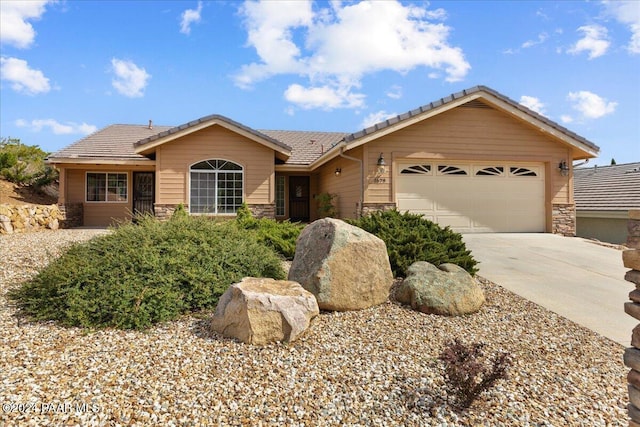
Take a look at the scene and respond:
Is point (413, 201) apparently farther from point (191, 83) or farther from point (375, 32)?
point (191, 83)

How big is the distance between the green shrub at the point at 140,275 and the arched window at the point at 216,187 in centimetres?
662

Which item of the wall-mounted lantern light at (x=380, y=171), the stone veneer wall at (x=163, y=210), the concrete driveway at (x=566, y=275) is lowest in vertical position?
the concrete driveway at (x=566, y=275)

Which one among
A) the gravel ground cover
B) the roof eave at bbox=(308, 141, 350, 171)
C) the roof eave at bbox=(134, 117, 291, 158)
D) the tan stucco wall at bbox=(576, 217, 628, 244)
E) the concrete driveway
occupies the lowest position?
the gravel ground cover

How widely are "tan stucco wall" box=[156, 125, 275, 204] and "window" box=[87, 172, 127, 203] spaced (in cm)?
397

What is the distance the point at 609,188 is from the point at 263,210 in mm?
16959

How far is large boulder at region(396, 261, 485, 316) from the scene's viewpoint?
4.50 meters

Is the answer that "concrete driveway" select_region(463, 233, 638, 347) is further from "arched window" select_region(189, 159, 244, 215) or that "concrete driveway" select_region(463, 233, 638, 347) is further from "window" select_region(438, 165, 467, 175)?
"arched window" select_region(189, 159, 244, 215)

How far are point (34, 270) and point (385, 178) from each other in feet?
27.4

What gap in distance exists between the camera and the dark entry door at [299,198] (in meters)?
15.9

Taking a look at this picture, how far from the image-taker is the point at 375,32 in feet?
28.6

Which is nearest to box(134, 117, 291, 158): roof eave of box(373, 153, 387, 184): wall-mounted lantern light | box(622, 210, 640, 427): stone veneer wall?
box(373, 153, 387, 184): wall-mounted lantern light

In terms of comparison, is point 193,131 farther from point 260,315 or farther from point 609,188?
point 609,188

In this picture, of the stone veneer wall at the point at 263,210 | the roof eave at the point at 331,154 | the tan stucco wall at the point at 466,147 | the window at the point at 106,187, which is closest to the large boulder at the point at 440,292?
the tan stucco wall at the point at 466,147

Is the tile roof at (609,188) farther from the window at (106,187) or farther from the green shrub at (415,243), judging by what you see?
the window at (106,187)
